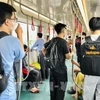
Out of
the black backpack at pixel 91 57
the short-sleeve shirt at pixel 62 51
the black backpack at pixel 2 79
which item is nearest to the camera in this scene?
the black backpack at pixel 2 79

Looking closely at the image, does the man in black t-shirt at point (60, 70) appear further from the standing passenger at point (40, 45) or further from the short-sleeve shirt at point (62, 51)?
the standing passenger at point (40, 45)

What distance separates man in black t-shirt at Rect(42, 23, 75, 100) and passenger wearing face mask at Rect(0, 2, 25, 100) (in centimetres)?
103

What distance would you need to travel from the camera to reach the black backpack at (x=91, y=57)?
178 cm

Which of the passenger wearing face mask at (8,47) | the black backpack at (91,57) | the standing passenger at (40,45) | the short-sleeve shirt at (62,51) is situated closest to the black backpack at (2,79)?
the passenger wearing face mask at (8,47)

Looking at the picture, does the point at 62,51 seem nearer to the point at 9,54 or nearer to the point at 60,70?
the point at 60,70

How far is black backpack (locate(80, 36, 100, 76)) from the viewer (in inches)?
70.1

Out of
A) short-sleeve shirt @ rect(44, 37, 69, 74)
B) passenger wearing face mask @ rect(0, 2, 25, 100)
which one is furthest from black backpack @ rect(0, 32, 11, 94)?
short-sleeve shirt @ rect(44, 37, 69, 74)

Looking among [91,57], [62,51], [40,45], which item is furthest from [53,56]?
[40,45]

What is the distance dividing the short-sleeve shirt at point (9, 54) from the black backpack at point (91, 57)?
2.60 feet

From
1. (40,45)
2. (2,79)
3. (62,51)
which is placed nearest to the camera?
(2,79)

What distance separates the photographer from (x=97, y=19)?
1862mm

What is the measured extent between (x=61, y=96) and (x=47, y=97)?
1.07 metres

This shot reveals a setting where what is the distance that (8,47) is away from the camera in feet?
4.05

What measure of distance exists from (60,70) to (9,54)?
1178 millimetres
